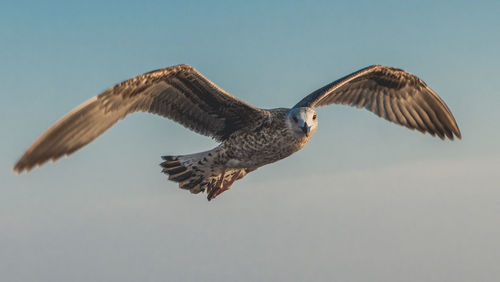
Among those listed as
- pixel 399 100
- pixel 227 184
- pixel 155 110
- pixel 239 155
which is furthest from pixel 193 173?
pixel 399 100

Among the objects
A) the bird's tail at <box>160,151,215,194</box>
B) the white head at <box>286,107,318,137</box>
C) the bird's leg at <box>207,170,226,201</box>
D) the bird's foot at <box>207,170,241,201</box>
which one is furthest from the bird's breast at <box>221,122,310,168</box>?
the bird's tail at <box>160,151,215,194</box>

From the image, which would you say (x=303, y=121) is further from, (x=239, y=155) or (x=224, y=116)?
(x=224, y=116)

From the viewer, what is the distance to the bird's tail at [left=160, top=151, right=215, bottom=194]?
10453 millimetres

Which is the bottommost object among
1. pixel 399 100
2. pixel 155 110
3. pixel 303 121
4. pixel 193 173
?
pixel 193 173

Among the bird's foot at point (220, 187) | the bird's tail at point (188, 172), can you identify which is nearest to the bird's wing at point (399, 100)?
the bird's foot at point (220, 187)

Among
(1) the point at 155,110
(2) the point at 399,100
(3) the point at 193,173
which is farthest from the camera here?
(2) the point at 399,100

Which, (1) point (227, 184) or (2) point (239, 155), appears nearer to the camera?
(2) point (239, 155)

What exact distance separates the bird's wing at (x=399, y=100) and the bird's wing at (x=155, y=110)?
7.73 feet

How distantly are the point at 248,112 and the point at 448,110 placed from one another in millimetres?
4890

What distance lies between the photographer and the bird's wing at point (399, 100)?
11.3 m

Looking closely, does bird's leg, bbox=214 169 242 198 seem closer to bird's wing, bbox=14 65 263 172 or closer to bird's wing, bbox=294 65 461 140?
bird's wing, bbox=14 65 263 172

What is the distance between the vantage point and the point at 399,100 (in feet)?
38.5

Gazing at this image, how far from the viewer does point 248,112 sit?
9531 millimetres

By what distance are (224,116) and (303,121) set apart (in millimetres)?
1662
